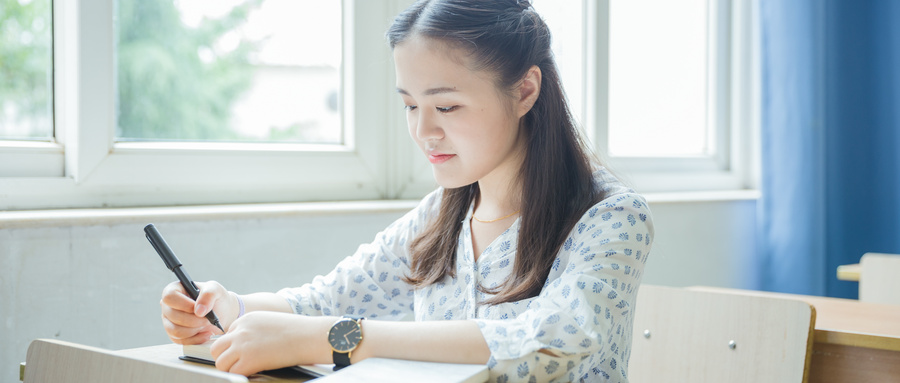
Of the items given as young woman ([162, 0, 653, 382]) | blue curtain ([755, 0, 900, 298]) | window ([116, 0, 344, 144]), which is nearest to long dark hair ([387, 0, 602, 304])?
young woman ([162, 0, 653, 382])

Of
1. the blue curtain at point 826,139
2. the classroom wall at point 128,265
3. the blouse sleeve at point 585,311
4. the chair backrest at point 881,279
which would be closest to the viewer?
the blouse sleeve at point 585,311

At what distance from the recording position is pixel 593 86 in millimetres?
2457

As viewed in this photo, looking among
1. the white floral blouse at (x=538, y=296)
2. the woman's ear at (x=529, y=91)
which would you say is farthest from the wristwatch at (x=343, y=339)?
the woman's ear at (x=529, y=91)

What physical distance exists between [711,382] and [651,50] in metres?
1.61

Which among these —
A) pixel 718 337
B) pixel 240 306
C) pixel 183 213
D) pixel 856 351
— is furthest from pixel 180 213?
pixel 856 351

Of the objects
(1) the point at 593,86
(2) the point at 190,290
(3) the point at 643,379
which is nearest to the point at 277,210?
(2) the point at 190,290

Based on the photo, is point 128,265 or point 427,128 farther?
point 128,265

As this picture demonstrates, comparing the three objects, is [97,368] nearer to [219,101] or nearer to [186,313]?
[186,313]

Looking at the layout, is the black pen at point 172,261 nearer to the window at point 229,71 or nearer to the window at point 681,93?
the window at point 229,71

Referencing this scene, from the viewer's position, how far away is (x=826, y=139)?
2631 mm

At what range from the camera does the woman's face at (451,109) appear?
42.8 inches

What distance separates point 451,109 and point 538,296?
0.29 meters

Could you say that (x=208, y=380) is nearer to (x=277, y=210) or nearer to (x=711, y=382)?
(x=277, y=210)

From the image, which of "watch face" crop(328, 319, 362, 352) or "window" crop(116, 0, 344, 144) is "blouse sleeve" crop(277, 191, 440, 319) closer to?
"watch face" crop(328, 319, 362, 352)
